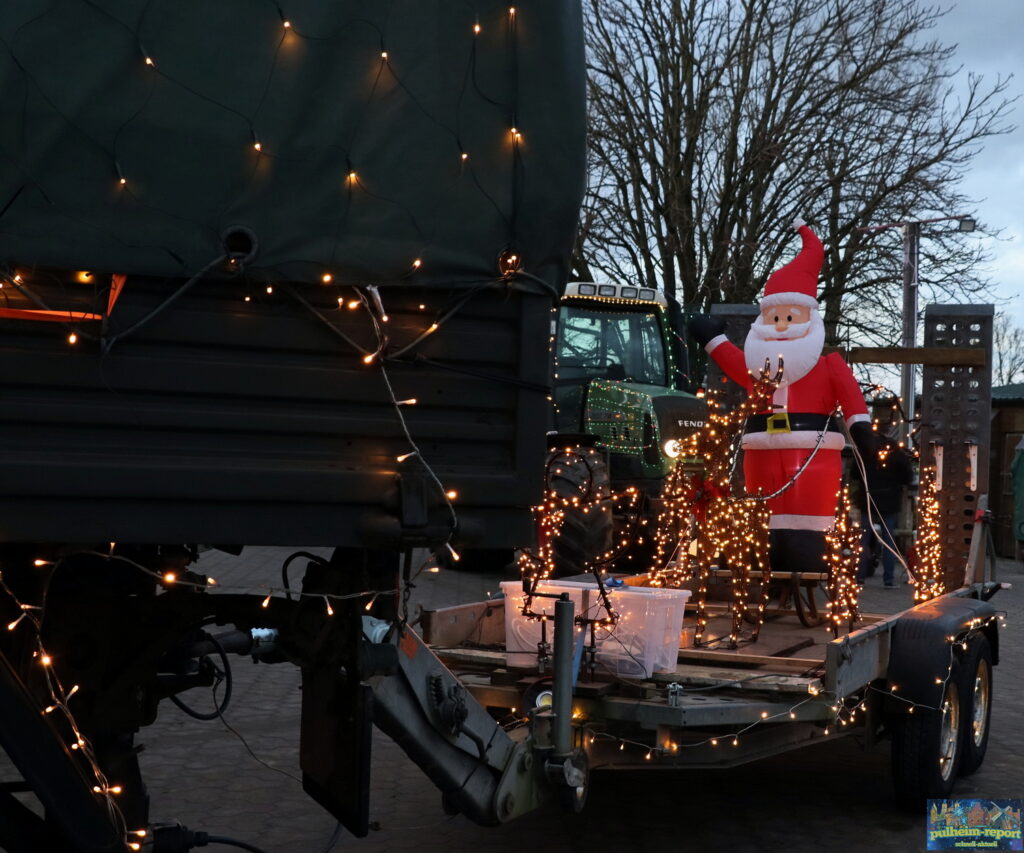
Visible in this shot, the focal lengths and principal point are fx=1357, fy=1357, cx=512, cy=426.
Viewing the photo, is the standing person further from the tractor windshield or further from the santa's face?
the santa's face

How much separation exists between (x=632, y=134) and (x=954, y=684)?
21.8m

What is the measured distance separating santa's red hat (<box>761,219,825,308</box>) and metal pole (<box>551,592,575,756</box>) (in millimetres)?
3679

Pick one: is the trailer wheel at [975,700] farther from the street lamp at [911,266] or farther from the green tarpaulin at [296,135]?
the street lamp at [911,266]

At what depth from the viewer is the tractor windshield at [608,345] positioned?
14328 mm

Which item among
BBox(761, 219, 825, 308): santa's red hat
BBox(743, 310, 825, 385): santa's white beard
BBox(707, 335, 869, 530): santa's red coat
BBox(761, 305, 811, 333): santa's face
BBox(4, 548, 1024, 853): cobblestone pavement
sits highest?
BBox(761, 219, 825, 308): santa's red hat

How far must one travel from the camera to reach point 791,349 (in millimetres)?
7223

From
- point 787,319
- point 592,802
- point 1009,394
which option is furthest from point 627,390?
point 1009,394

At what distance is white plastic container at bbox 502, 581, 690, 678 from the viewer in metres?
4.91

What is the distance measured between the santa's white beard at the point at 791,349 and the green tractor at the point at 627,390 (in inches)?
203

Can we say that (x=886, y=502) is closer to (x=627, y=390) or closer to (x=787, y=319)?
(x=627, y=390)

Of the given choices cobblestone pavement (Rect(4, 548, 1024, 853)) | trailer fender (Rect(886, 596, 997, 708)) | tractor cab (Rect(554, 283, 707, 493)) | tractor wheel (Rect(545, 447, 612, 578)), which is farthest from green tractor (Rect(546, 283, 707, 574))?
trailer fender (Rect(886, 596, 997, 708))

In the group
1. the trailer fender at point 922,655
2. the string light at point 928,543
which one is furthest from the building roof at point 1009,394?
the trailer fender at point 922,655

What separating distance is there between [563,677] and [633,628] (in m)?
0.83

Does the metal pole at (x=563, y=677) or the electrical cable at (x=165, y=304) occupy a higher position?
the electrical cable at (x=165, y=304)
